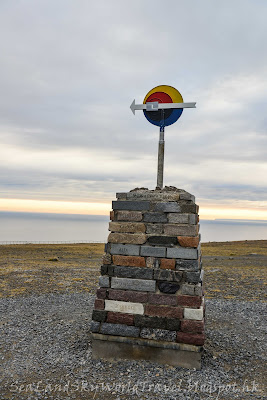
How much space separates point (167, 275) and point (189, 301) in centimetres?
86

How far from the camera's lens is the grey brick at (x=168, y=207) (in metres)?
8.18

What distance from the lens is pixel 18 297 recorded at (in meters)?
14.8

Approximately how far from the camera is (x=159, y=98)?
899 centimetres

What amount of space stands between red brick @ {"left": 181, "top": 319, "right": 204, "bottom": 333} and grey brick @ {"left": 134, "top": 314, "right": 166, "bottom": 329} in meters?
0.52

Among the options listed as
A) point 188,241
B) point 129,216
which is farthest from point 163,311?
Answer: point 129,216

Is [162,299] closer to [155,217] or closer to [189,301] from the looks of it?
[189,301]

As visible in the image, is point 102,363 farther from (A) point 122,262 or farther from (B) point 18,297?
(B) point 18,297

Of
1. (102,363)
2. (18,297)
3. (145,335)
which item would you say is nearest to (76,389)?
(102,363)

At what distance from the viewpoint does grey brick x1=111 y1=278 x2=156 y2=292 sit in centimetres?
823

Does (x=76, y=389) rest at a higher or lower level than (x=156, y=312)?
lower

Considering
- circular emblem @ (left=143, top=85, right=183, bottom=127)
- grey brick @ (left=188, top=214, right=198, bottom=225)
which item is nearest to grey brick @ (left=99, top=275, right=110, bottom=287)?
grey brick @ (left=188, top=214, right=198, bottom=225)

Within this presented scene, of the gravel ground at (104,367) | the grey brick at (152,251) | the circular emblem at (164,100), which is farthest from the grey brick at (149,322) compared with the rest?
the circular emblem at (164,100)

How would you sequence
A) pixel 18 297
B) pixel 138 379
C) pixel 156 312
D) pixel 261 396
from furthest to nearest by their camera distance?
pixel 18 297 < pixel 156 312 < pixel 138 379 < pixel 261 396

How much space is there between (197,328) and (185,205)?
10.4ft
